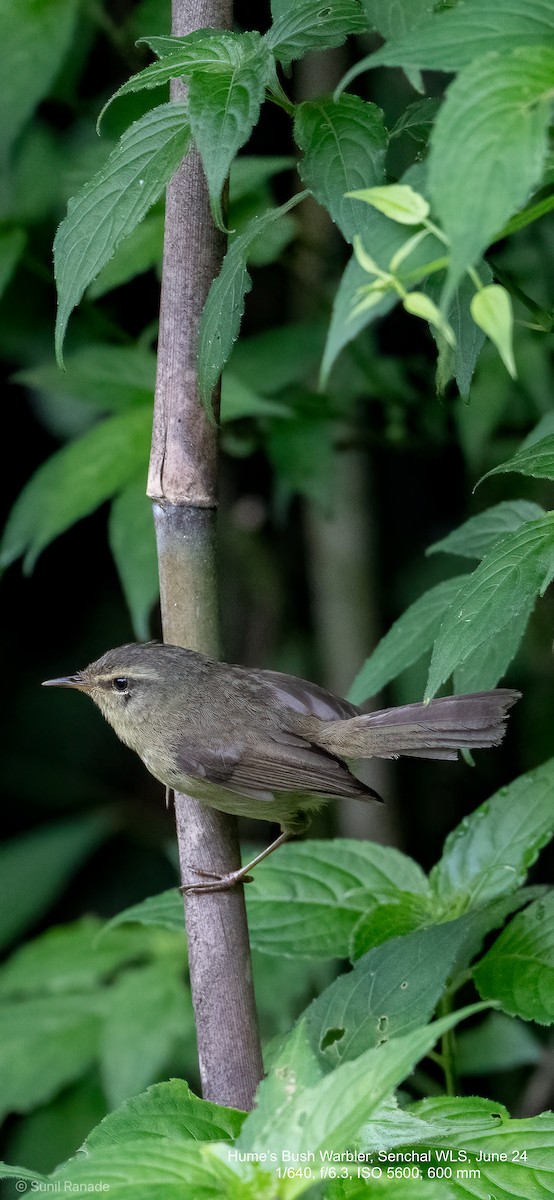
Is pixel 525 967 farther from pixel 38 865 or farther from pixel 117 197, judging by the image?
pixel 38 865

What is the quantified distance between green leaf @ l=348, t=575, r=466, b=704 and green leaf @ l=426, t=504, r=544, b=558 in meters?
0.07

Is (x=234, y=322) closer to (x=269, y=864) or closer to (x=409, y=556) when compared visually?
(x=269, y=864)

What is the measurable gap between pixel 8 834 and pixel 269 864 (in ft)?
9.69

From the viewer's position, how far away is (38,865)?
4.43m

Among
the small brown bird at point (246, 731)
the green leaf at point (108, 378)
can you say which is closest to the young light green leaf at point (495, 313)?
the small brown bird at point (246, 731)

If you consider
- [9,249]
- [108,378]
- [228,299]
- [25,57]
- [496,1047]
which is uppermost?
[25,57]

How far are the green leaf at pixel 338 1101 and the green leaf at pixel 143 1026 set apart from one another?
1.88 m

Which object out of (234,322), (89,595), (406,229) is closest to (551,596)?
(89,595)

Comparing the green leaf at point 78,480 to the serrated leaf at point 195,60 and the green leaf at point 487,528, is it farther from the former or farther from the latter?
the serrated leaf at point 195,60

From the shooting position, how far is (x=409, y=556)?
447cm

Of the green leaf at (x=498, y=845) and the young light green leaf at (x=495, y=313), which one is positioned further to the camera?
the green leaf at (x=498, y=845)

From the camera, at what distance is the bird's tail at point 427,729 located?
6.38 feet

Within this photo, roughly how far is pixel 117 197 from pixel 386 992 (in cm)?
115

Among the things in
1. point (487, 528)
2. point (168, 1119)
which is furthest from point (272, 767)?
point (168, 1119)
